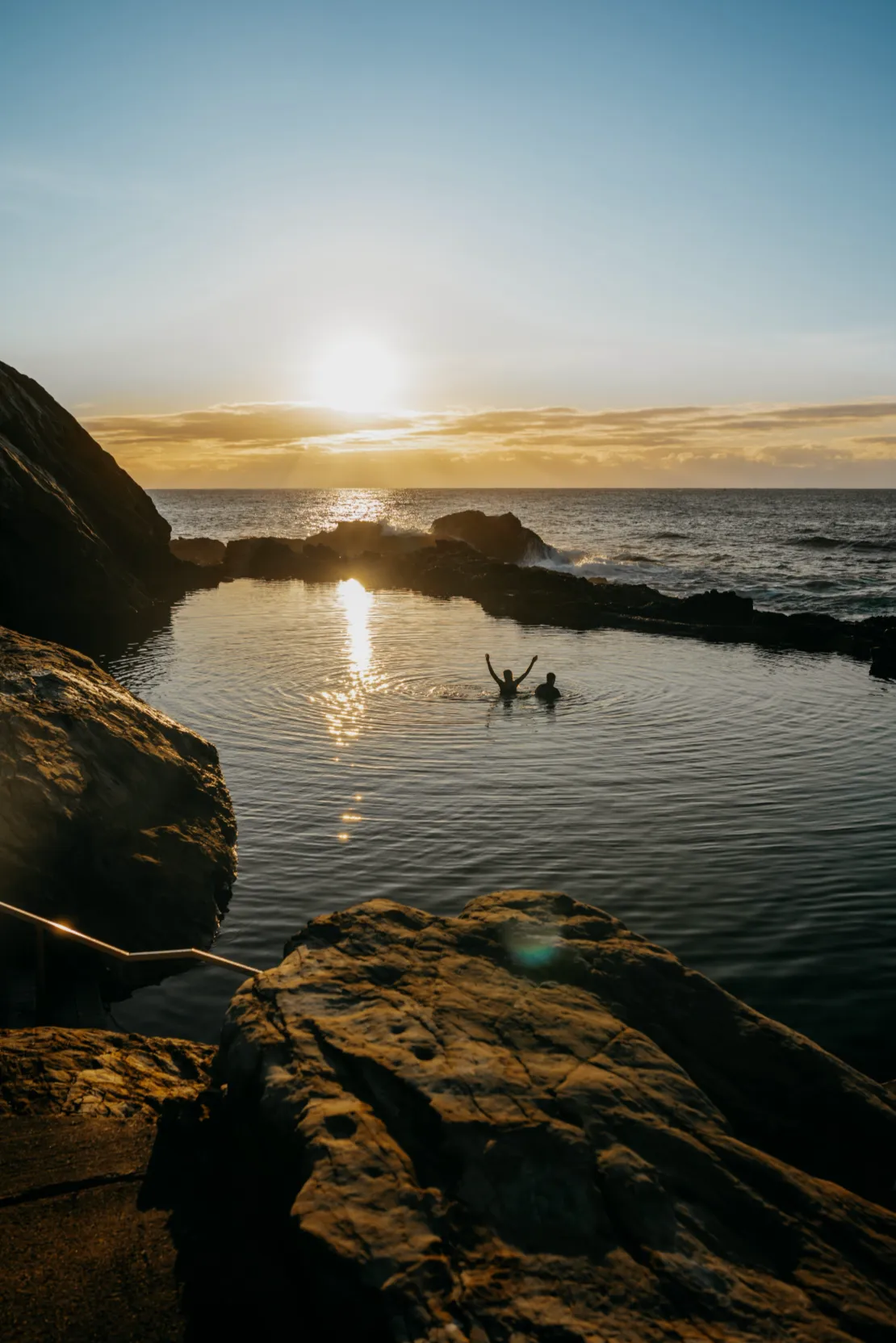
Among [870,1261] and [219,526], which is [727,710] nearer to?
[870,1261]

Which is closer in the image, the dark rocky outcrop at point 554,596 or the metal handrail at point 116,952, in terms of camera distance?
the metal handrail at point 116,952

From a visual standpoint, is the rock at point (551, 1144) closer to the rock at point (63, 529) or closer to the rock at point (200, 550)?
the rock at point (63, 529)

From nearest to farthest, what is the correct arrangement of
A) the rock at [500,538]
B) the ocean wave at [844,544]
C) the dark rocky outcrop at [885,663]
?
the dark rocky outcrop at [885,663] < the rock at [500,538] < the ocean wave at [844,544]

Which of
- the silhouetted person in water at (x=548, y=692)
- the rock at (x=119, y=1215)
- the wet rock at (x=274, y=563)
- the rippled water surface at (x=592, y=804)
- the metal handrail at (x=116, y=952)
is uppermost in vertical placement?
the wet rock at (x=274, y=563)

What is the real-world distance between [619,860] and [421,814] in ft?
12.5

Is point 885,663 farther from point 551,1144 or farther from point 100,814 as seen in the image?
point 551,1144

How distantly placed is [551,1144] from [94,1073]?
146 inches

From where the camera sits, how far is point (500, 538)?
274 feet

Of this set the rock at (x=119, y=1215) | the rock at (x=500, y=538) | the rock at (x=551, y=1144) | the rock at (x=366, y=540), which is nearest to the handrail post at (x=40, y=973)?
the rock at (x=119, y=1215)

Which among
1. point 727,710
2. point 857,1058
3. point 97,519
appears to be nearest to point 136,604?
point 97,519

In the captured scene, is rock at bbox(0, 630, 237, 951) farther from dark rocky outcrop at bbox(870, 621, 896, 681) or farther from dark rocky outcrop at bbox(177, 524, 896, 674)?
dark rocky outcrop at bbox(177, 524, 896, 674)

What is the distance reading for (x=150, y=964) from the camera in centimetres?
1116

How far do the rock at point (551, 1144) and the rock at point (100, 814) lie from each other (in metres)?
4.82

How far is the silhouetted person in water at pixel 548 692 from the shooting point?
26203 millimetres
